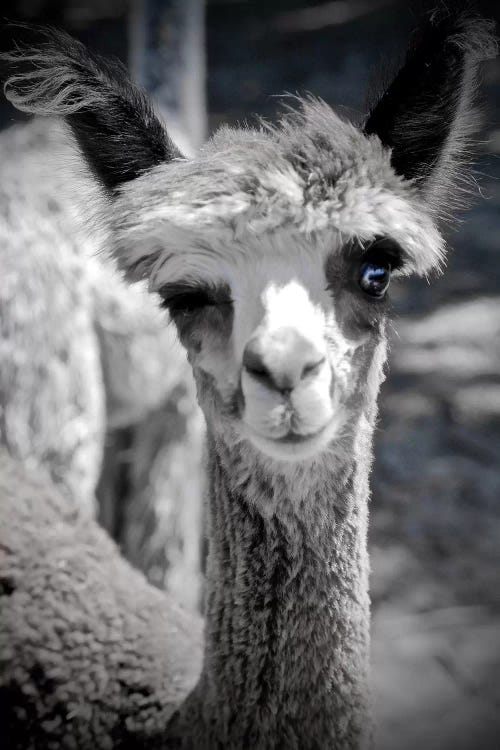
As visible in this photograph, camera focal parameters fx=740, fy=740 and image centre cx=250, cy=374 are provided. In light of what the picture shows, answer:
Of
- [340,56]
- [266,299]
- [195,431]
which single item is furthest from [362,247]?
[195,431]

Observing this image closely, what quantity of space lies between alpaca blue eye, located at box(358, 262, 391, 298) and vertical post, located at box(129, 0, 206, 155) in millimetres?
1226

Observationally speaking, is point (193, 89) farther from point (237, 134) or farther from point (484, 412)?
point (484, 412)

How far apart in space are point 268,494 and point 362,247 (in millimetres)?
503

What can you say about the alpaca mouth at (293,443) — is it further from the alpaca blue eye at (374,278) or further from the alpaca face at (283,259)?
the alpaca blue eye at (374,278)

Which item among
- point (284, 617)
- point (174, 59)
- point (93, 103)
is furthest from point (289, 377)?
point (174, 59)

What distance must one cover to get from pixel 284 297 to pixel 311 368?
0.43 feet

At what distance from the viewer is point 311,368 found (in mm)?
1175

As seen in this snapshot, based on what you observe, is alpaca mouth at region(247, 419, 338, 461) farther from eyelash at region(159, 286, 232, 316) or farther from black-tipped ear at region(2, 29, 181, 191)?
black-tipped ear at region(2, 29, 181, 191)

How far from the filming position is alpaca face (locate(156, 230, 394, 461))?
46.4 inches

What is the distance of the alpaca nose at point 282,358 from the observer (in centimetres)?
114

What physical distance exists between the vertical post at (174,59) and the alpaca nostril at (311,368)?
1.41 m

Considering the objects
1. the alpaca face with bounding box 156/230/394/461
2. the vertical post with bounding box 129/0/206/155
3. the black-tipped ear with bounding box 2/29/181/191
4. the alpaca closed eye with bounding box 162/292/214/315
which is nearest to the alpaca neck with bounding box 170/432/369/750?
the alpaca face with bounding box 156/230/394/461

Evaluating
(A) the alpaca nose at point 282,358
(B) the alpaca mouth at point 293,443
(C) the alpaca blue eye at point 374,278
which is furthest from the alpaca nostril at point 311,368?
(C) the alpaca blue eye at point 374,278

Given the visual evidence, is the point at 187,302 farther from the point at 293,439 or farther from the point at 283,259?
the point at 293,439
